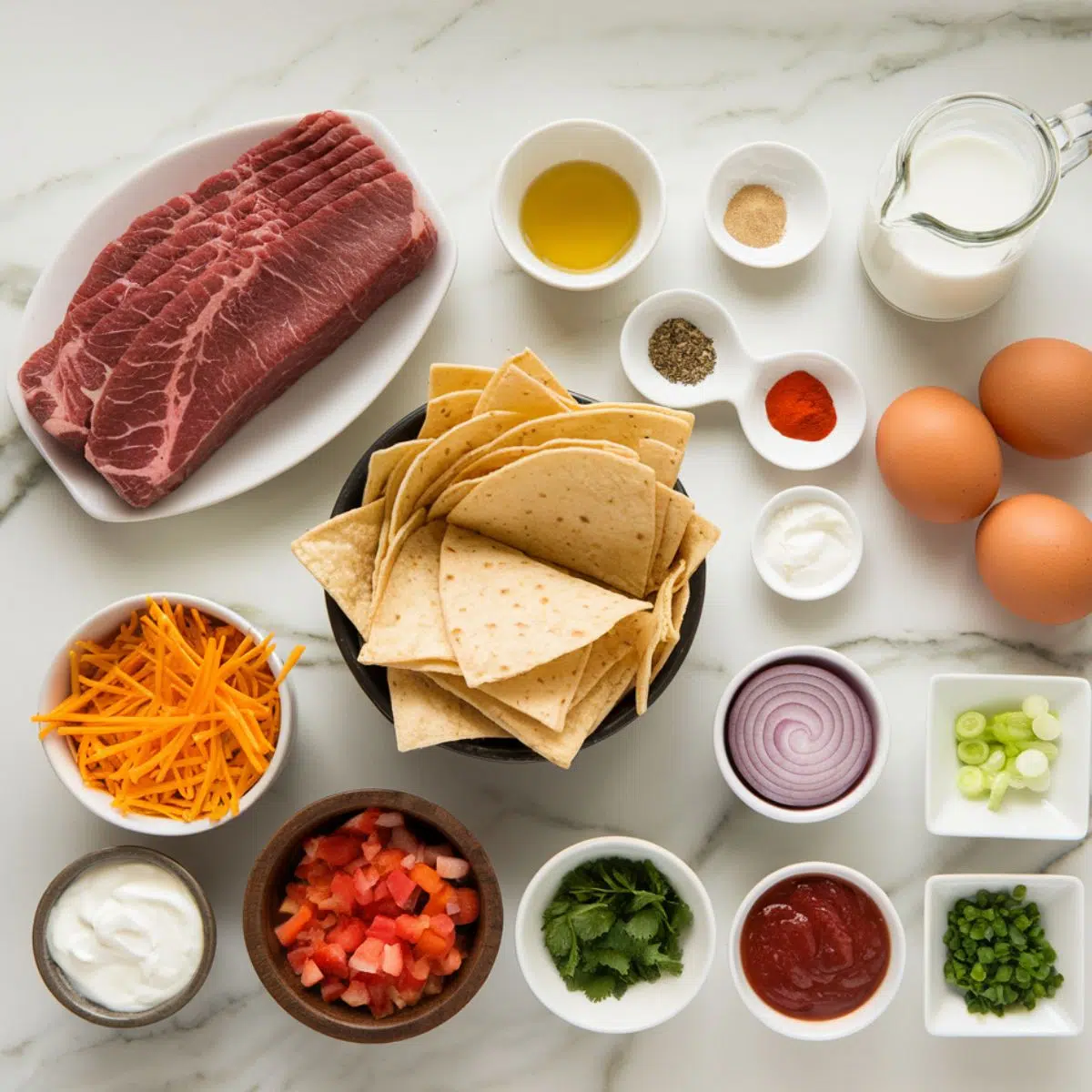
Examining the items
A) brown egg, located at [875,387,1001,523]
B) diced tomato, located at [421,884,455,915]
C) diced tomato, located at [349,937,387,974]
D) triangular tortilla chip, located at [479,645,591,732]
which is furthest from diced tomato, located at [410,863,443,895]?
brown egg, located at [875,387,1001,523]

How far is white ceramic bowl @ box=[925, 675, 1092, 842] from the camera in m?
2.03

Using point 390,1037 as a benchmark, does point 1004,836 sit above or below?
above

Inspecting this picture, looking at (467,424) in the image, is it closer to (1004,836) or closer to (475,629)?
(475,629)

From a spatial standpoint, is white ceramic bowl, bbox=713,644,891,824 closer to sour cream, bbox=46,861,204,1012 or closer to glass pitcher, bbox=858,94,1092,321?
glass pitcher, bbox=858,94,1092,321

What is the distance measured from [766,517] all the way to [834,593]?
0.63ft

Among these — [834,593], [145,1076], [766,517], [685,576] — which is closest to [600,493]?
[685,576]

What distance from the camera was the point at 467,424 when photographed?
176 cm

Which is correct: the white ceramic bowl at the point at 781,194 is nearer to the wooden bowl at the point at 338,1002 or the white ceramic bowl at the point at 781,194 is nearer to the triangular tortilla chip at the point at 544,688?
the triangular tortilla chip at the point at 544,688

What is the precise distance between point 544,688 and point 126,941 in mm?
819

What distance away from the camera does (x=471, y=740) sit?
1.87 metres

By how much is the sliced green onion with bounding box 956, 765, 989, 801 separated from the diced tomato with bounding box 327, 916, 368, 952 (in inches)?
41.7

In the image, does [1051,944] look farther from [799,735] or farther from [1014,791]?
[799,735]

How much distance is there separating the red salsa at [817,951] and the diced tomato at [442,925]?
0.50 meters

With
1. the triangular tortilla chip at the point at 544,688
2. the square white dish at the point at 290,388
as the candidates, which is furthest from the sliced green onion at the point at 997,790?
the square white dish at the point at 290,388
